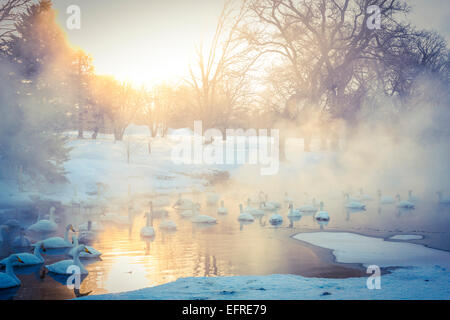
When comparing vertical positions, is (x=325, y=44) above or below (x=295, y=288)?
above

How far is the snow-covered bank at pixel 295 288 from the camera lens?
6.74 meters

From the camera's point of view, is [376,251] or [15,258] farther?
[376,251]

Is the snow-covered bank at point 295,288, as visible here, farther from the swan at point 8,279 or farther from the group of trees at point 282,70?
the group of trees at point 282,70

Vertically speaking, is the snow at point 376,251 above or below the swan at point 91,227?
below

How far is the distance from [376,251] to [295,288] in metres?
4.70

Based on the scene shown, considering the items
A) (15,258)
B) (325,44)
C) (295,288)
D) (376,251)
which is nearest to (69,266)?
(15,258)

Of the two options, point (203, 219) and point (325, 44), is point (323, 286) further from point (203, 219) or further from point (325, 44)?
point (325, 44)

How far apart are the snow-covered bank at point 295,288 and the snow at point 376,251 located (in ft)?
4.33

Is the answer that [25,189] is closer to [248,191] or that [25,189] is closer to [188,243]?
[188,243]

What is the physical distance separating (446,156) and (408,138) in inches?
133

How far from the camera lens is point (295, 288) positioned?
23.9ft

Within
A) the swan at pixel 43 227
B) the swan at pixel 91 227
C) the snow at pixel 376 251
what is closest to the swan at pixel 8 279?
the swan at pixel 91 227

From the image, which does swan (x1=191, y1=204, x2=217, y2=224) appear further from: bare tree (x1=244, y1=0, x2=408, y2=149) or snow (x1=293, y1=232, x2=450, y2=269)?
bare tree (x1=244, y1=0, x2=408, y2=149)

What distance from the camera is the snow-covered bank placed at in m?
6.74
